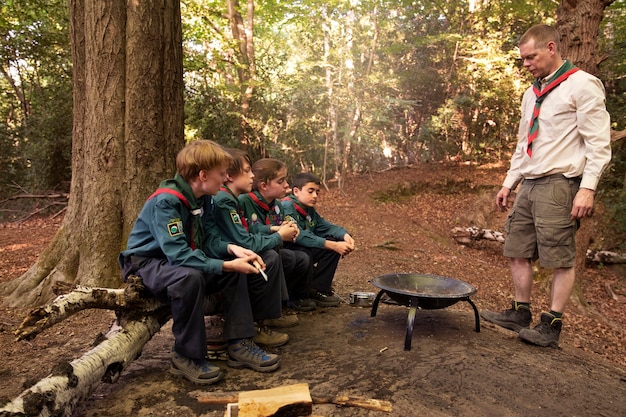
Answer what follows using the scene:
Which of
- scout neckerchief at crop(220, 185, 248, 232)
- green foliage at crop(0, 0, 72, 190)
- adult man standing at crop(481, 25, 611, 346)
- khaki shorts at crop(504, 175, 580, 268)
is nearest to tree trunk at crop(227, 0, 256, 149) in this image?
green foliage at crop(0, 0, 72, 190)

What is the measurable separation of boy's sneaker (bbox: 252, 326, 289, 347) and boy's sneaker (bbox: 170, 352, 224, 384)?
0.52m

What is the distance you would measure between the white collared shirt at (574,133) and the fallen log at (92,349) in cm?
300

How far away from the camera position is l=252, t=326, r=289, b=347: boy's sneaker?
306 centimetres

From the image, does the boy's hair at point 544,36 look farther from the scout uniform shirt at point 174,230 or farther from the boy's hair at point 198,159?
the scout uniform shirt at point 174,230

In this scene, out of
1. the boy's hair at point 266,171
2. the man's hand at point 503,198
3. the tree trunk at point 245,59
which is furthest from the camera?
the tree trunk at point 245,59

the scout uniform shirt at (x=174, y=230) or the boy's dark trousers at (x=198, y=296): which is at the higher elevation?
the scout uniform shirt at (x=174, y=230)

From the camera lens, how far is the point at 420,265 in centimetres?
726

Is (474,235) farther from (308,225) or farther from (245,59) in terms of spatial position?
(245,59)

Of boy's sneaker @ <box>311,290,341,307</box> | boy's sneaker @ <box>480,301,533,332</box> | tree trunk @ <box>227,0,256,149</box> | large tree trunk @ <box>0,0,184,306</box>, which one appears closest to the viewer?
boy's sneaker @ <box>480,301,533,332</box>

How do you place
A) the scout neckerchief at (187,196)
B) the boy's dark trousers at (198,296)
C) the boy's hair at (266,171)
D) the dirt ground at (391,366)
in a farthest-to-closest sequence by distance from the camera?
the boy's hair at (266,171)
the scout neckerchief at (187,196)
the boy's dark trousers at (198,296)
the dirt ground at (391,366)

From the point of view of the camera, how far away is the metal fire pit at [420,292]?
10.1ft

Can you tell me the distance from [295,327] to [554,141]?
247 cm

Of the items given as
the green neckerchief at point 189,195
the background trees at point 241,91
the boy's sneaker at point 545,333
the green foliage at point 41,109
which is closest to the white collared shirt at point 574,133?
the boy's sneaker at point 545,333

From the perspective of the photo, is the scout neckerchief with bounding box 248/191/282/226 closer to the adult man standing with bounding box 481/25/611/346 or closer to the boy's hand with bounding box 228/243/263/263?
the boy's hand with bounding box 228/243/263/263
